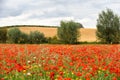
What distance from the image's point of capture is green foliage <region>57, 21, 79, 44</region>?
73.7 meters

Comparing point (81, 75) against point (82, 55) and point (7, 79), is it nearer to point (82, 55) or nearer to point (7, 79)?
point (7, 79)

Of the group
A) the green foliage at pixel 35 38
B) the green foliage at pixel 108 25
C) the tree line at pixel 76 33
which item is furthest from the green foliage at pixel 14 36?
the green foliage at pixel 108 25

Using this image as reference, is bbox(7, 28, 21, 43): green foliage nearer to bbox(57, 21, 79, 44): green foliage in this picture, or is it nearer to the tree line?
the tree line

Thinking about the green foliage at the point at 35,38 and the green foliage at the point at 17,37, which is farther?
the green foliage at the point at 17,37

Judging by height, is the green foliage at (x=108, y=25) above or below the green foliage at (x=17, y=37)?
above

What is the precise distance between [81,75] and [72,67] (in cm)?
197

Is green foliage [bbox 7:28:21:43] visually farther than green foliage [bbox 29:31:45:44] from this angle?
Yes

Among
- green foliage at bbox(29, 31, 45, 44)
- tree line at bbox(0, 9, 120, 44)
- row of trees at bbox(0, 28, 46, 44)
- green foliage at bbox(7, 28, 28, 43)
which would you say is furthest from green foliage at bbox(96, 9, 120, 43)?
green foliage at bbox(7, 28, 28, 43)

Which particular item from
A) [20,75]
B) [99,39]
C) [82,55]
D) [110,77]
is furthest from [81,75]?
[99,39]

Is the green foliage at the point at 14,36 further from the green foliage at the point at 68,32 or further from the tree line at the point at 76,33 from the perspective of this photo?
the green foliage at the point at 68,32

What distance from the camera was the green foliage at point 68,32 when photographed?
73.7 metres

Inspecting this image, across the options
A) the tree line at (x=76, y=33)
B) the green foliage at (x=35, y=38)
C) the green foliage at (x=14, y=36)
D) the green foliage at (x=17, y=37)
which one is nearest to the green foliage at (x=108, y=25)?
the tree line at (x=76, y=33)

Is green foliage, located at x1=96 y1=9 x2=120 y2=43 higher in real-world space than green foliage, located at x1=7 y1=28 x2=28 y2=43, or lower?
higher

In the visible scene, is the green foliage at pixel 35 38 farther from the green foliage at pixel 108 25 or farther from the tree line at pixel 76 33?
the green foliage at pixel 108 25
